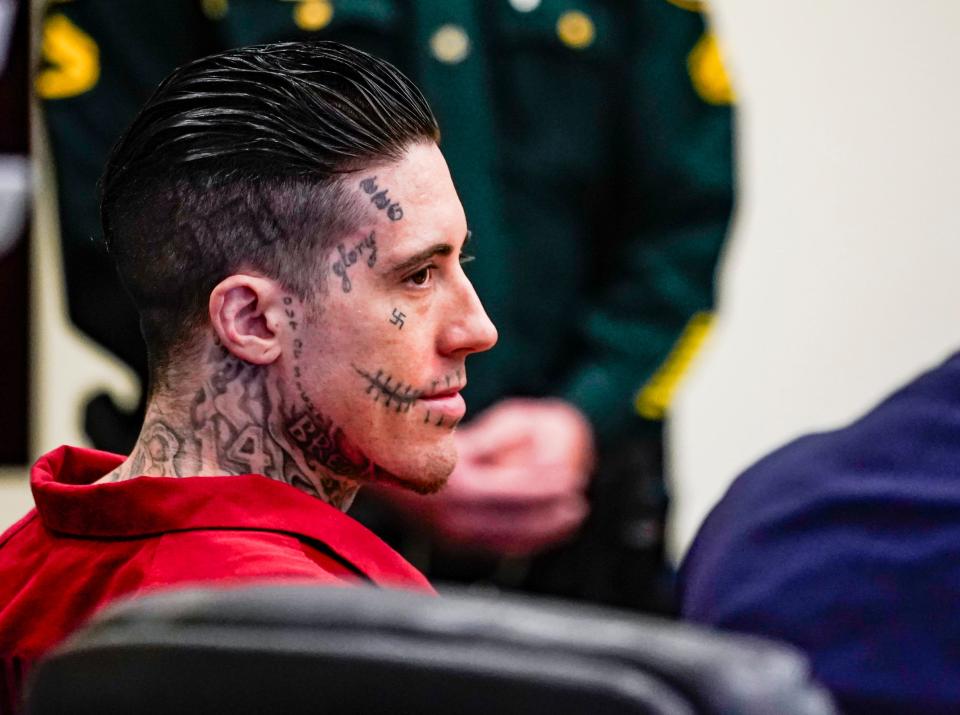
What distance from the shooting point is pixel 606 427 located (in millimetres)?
1855

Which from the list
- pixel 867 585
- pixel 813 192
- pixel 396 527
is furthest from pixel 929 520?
pixel 813 192

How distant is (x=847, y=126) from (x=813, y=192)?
0.41 ft

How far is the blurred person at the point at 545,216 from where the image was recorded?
5.90 feet

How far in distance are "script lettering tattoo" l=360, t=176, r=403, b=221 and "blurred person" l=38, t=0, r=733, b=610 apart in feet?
2.53

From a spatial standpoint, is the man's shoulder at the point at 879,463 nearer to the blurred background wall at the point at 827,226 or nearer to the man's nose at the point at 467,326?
the man's nose at the point at 467,326

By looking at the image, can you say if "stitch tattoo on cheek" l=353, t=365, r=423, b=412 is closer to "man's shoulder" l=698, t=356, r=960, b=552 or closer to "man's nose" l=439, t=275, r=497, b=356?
"man's nose" l=439, t=275, r=497, b=356

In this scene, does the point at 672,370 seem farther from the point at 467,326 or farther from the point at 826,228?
the point at 467,326

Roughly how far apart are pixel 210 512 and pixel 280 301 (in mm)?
154

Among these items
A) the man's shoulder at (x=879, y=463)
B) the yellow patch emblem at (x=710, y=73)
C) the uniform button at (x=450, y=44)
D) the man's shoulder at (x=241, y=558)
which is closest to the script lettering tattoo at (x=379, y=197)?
the man's shoulder at (x=241, y=558)

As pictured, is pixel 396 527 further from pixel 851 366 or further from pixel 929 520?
pixel 929 520

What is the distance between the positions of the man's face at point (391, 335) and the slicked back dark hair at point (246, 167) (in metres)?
0.02

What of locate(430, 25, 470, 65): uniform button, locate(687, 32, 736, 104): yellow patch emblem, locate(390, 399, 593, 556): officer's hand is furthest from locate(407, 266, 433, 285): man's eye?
locate(687, 32, 736, 104): yellow patch emblem

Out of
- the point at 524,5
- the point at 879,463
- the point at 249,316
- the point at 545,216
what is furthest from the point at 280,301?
the point at 524,5

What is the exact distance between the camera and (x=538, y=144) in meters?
1.90
